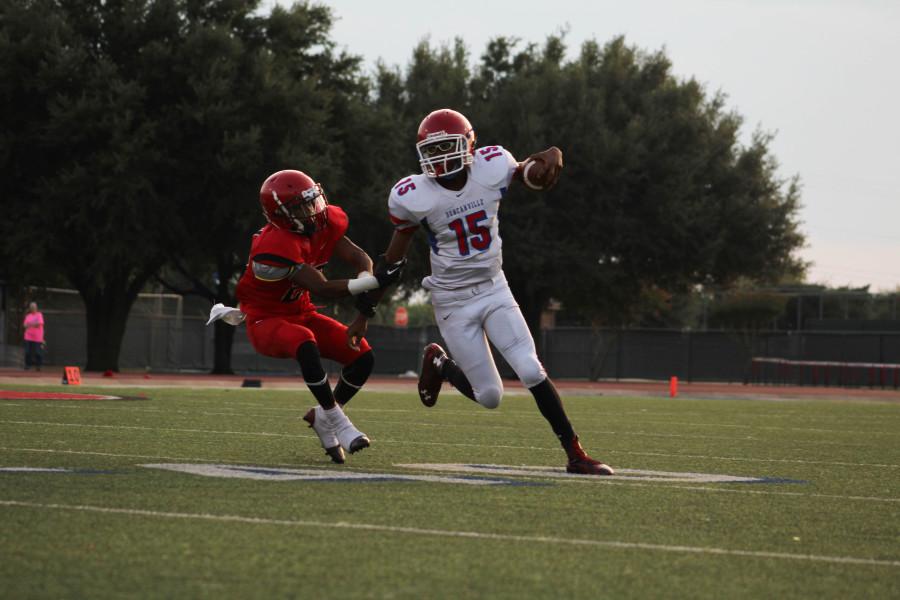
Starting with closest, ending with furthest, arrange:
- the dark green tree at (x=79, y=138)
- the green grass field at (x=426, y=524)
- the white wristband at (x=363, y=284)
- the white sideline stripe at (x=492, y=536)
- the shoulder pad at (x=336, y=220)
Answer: the green grass field at (x=426, y=524)
the white sideline stripe at (x=492, y=536)
the white wristband at (x=363, y=284)
the shoulder pad at (x=336, y=220)
the dark green tree at (x=79, y=138)

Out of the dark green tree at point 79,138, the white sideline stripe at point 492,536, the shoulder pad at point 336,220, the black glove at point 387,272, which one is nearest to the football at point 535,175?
the black glove at point 387,272

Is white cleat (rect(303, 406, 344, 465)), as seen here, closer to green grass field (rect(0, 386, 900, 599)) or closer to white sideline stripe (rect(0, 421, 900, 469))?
green grass field (rect(0, 386, 900, 599))

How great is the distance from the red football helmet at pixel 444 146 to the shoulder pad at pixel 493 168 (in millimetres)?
130

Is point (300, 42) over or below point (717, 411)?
over

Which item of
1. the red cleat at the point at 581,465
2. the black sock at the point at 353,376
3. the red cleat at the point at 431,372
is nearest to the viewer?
the red cleat at the point at 581,465

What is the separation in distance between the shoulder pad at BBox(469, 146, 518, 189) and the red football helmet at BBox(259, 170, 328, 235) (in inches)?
38.9

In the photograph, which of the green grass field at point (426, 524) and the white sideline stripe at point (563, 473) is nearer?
the green grass field at point (426, 524)

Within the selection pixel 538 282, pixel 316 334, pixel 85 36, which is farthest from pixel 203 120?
pixel 316 334

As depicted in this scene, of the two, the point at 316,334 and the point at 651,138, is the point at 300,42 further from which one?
the point at 316,334

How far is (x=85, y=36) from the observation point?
32.7 metres

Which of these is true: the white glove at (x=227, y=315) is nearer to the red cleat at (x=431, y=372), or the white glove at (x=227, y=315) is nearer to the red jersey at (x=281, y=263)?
the red jersey at (x=281, y=263)

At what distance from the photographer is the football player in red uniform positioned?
8758mm

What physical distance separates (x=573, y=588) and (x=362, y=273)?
175 inches

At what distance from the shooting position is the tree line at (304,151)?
103ft
